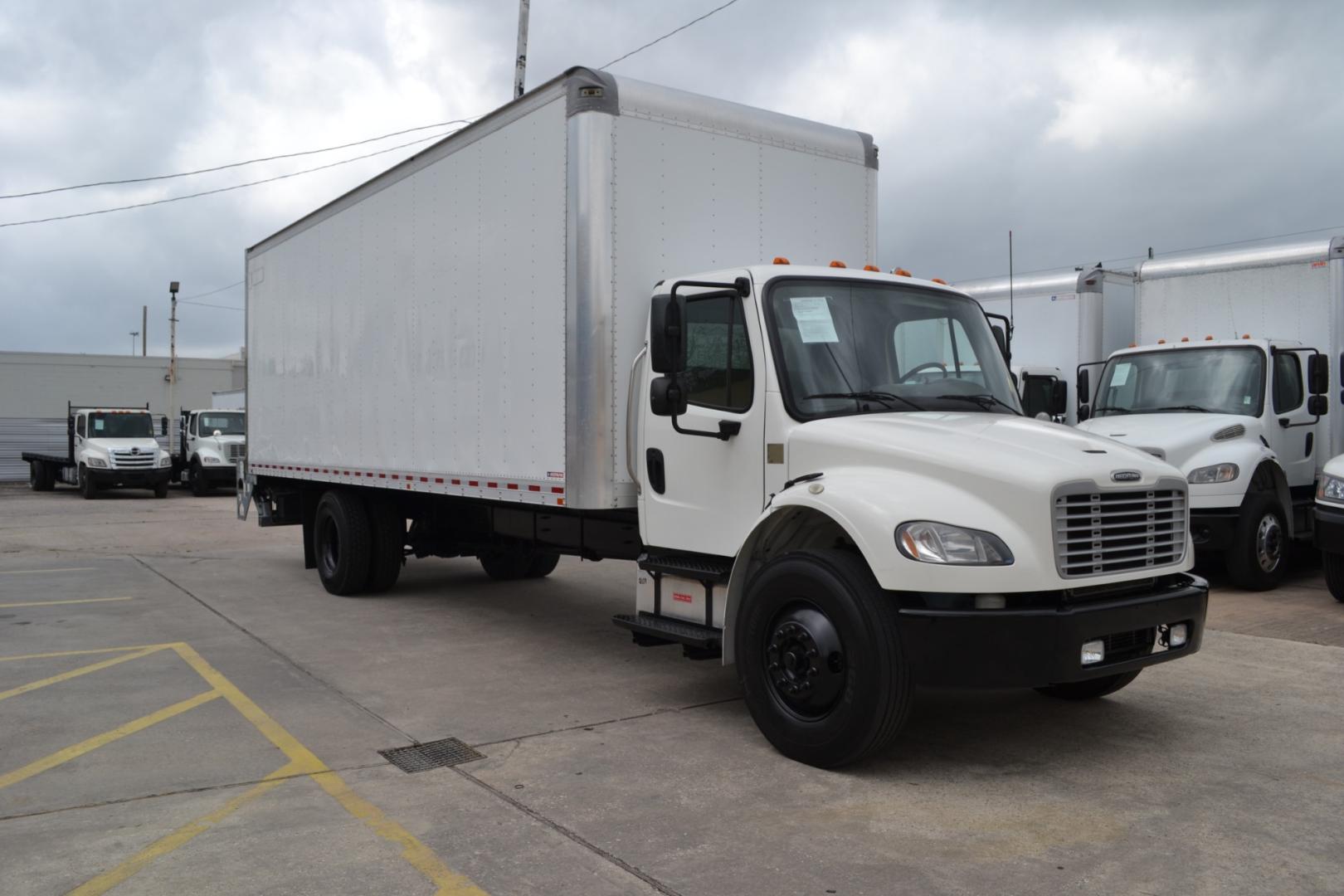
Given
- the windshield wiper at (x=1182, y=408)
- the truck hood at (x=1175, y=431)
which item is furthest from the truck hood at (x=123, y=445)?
the windshield wiper at (x=1182, y=408)

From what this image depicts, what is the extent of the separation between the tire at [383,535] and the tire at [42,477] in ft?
84.5

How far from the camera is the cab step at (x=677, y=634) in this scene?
19.4 feet

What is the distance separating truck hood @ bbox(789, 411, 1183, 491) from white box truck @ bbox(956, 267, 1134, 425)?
783cm

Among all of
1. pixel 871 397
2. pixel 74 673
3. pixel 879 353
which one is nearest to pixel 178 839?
pixel 74 673

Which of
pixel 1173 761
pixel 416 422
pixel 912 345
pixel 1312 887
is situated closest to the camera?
pixel 1312 887

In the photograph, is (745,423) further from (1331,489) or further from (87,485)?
(87,485)

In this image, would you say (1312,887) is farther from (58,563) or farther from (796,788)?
(58,563)

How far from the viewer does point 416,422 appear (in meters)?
8.95

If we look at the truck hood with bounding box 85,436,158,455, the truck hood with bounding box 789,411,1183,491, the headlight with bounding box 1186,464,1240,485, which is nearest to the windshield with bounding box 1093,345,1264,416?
the headlight with bounding box 1186,464,1240,485

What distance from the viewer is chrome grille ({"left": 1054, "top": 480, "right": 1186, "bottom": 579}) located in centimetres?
472

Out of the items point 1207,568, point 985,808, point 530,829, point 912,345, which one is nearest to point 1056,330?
point 1207,568

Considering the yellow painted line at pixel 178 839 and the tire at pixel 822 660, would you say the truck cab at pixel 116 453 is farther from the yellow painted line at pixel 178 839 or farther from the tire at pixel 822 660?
the tire at pixel 822 660

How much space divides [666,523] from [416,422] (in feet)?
11.2

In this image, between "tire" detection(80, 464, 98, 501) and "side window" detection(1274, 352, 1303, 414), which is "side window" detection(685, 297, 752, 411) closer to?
"side window" detection(1274, 352, 1303, 414)
